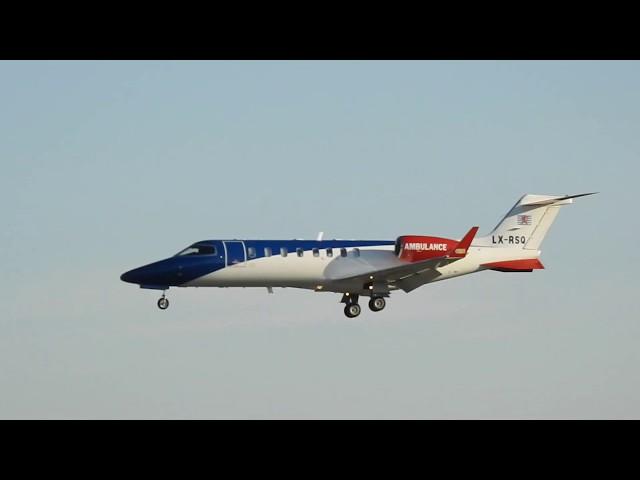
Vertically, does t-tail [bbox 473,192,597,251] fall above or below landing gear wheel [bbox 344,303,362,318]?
above

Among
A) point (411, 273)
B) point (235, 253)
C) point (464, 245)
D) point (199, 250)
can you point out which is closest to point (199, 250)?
point (199, 250)

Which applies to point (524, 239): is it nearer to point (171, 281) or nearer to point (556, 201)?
point (556, 201)

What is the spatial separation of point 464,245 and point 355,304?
499 cm

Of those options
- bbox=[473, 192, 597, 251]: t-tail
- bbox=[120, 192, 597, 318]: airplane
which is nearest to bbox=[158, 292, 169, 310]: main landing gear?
bbox=[120, 192, 597, 318]: airplane

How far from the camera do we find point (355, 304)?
52.5 m

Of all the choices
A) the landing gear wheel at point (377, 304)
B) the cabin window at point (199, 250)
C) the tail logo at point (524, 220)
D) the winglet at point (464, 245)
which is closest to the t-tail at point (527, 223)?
the tail logo at point (524, 220)

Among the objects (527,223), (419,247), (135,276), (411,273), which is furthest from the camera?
A: (527,223)

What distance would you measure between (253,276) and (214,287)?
1.45 m

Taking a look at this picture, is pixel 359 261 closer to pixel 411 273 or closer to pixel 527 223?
pixel 411 273

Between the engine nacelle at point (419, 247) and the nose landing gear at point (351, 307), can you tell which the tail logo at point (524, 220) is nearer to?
the engine nacelle at point (419, 247)

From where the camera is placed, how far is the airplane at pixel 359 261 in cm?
4906

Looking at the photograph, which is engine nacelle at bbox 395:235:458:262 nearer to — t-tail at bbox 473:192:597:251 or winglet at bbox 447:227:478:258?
winglet at bbox 447:227:478:258

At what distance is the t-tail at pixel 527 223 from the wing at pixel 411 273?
2.88 metres

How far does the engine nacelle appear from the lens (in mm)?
51469
